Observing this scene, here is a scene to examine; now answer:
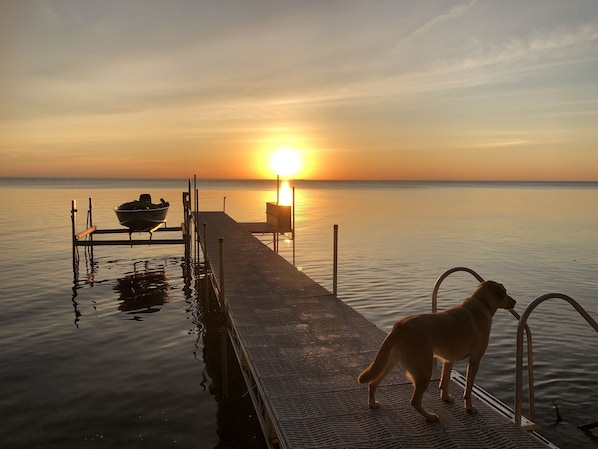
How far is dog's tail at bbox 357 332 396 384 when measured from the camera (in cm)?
546

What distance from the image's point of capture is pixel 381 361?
216 inches

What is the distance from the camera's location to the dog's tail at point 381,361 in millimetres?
5465

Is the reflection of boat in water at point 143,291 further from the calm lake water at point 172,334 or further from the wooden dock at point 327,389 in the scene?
the wooden dock at point 327,389

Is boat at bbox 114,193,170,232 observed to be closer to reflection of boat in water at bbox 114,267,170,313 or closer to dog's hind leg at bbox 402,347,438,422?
reflection of boat in water at bbox 114,267,170,313

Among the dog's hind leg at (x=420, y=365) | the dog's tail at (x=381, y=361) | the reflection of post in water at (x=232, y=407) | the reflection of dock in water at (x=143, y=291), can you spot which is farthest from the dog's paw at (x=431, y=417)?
the reflection of dock in water at (x=143, y=291)

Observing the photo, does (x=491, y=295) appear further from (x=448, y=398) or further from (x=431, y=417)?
(x=431, y=417)

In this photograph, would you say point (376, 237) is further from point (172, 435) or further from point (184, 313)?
point (172, 435)

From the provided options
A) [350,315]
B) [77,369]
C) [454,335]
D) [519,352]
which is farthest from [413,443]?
[77,369]

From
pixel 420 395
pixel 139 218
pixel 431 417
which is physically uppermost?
pixel 139 218

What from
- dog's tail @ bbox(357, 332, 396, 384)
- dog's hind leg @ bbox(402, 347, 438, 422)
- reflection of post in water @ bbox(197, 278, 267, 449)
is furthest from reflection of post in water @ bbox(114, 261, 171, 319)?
dog's hind leg @ bbox(402, 347, 438, 422)

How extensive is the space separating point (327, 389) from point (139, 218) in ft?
72.8

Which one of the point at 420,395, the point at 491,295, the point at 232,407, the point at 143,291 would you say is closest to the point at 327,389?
the point at 420,395

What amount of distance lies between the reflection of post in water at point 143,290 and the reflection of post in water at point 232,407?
470 centimetres

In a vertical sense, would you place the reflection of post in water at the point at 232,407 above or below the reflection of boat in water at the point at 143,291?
below
